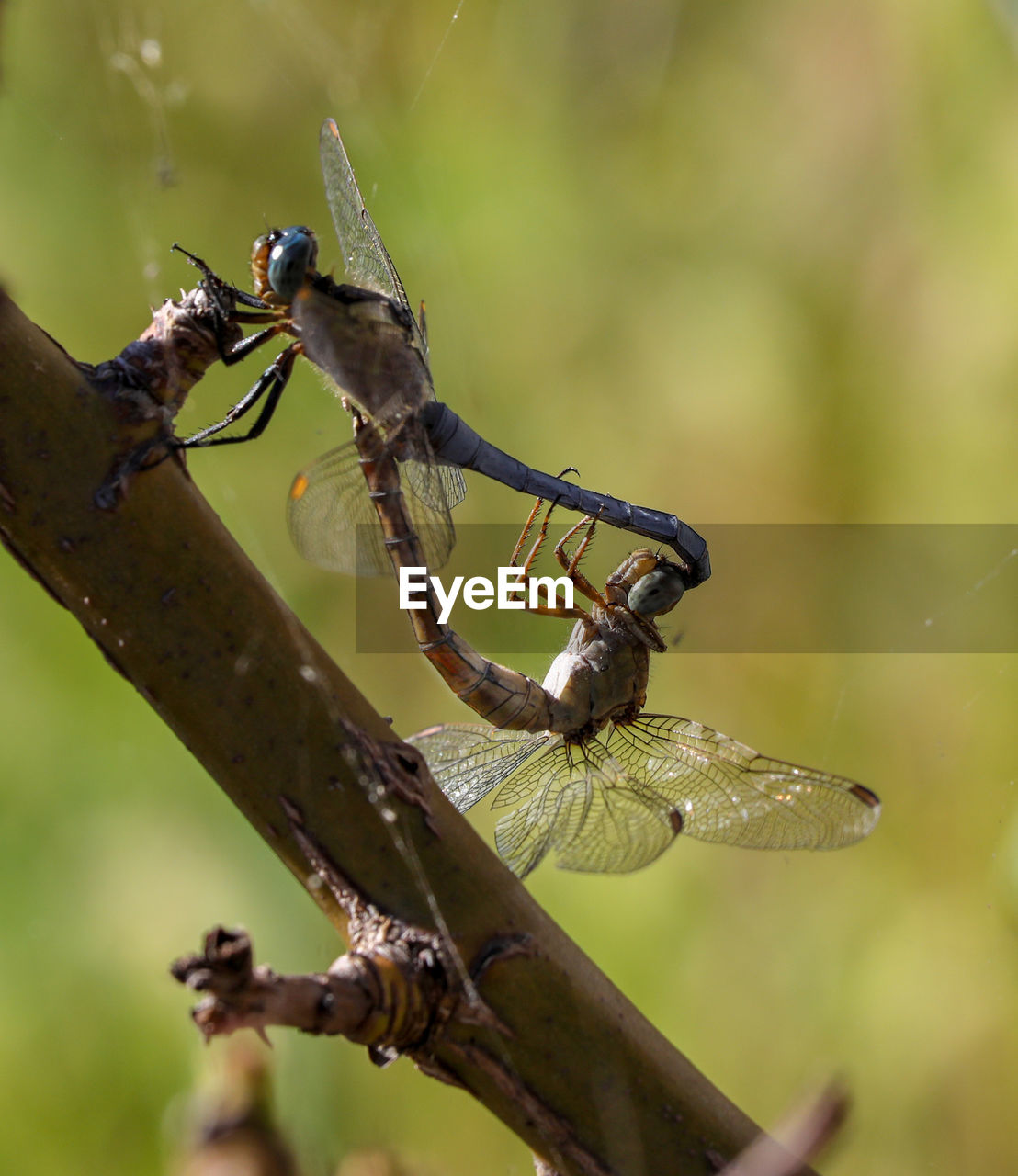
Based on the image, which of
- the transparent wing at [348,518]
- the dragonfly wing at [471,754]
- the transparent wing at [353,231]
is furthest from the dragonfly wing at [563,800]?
the transparent wing at [353,231]

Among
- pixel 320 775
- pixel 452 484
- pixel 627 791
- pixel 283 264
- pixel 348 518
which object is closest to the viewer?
pixel 320 775

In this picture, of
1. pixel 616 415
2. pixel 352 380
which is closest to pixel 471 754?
pixel 352 380

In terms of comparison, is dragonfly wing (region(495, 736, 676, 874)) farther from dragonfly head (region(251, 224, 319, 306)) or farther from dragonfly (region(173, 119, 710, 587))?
dragonfly head (region(251, 224, 319, 306))

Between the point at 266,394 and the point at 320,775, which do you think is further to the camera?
the point at 266,394

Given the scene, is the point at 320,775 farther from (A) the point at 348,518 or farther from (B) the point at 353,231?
(B) the point at 353,231

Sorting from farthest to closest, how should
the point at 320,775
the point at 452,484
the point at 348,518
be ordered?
1. the point at 452,484
2. the point at 348,518
3. the point at 320,775

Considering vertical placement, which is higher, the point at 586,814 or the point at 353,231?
the point at 353,231
